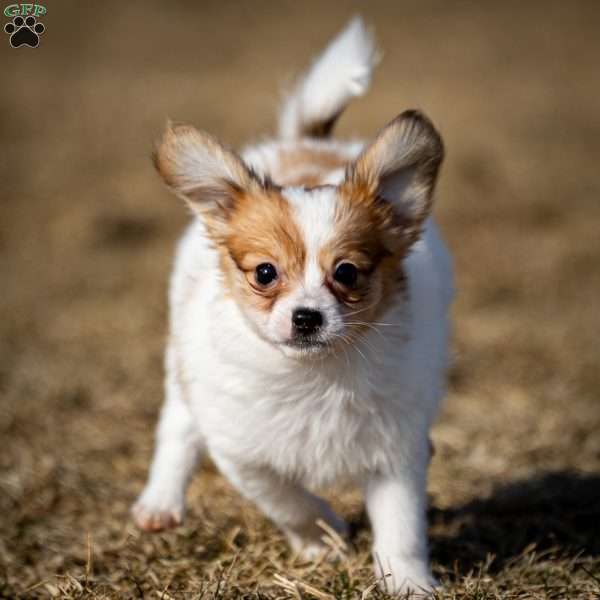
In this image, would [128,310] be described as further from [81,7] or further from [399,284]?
[81,7]

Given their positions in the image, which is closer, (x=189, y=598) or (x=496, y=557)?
(x=189, y=598)

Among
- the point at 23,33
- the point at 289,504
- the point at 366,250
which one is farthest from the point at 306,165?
the point at 23,33

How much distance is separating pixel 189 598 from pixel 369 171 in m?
1.48

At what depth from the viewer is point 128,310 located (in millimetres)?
6391

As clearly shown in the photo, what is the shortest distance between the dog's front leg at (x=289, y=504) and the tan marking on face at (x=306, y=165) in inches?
40.8

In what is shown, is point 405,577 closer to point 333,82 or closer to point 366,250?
point 366,250

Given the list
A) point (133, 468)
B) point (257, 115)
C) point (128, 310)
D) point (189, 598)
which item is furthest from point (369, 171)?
point (257, 115)

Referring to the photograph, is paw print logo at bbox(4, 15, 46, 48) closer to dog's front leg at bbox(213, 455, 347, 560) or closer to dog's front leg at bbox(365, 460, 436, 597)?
dog's front leg at bbox(213, 455, 347, 560)

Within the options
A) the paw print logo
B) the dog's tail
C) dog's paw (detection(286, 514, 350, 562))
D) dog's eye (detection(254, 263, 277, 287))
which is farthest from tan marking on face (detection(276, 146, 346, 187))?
the paw print logo

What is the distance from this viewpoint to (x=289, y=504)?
10.6ft

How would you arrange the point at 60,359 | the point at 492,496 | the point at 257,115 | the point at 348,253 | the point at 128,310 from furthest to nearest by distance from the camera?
1. the point at 257,115
2. the point at 128,310
3. the point at 60,359
4. the point at 492,496
5. the point at 348,253

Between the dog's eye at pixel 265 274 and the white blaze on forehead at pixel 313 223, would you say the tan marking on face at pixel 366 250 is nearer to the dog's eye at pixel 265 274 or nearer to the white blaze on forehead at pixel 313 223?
the white blaze on forehead at pixel 313 223

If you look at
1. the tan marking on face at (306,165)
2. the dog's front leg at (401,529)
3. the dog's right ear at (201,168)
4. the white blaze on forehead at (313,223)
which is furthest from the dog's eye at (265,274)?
the dog's front leg at (401,529)

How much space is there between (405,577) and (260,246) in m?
1.15
